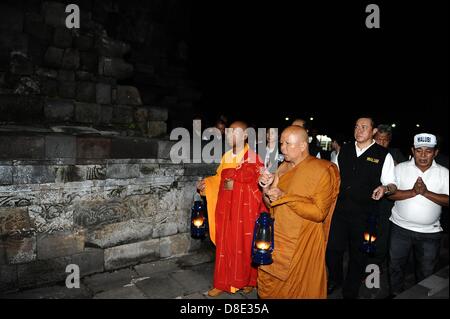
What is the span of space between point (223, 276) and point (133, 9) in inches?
297

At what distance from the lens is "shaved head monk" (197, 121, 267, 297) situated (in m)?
3.58

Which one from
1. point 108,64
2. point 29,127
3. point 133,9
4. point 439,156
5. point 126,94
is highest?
point 133,9

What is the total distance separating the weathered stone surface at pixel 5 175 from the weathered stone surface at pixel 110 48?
239 centimetres

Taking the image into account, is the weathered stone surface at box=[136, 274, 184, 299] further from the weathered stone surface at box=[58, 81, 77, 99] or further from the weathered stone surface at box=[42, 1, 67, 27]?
the weathered stone surface at box=[42, 1, 67, 27]

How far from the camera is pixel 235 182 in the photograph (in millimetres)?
3631

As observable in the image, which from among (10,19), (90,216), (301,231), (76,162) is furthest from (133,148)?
(10,19)

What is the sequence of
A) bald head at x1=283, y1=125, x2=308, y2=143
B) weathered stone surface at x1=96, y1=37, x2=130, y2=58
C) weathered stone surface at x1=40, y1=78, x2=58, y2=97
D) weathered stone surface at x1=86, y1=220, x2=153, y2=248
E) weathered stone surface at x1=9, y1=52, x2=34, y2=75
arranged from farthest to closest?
weathered stone surface at x1=96, y1=37, x2=130, y2=58, weathered stone surface at x1=40, y1=78, x2=58, y2=97, weathered stone surface at x1=9, y1=52, x2=34, y2=75, weathered stone surface at x1=86, y1=220, x2=153, y2=248, bald head at x1=283, y1=125, x2=308, y2=143

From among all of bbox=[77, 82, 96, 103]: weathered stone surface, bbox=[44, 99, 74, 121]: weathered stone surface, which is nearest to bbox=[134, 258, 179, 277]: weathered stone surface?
bbox=[44, 99, 74, 121]: weathered stone surface

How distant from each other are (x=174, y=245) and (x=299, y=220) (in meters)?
2.36

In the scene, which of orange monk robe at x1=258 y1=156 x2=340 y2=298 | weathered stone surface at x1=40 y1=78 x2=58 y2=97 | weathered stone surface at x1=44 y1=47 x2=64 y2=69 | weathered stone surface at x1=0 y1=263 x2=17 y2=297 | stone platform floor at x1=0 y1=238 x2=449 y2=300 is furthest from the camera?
weathered stone surface at x1=44 y1=47 x2=64 y2=69

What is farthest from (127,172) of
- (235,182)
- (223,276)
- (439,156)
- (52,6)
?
(439,156)

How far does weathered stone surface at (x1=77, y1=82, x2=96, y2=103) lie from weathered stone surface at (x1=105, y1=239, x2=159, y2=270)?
235 centimetres
